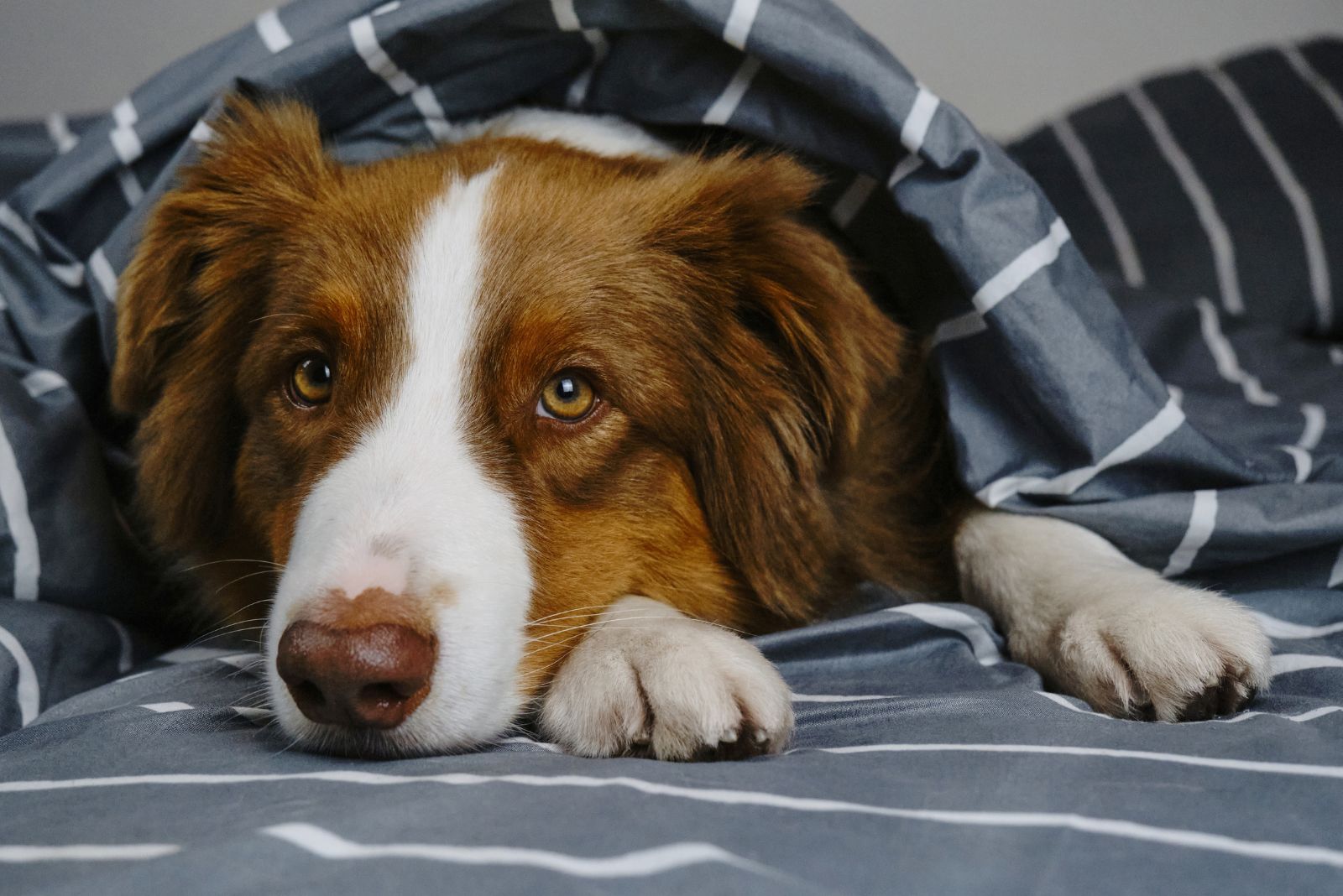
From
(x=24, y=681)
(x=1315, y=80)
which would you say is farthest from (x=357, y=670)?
(x=1315, y=80)

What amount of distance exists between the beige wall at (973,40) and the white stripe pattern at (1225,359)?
153cm

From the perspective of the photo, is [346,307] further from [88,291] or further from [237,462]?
[88,291]

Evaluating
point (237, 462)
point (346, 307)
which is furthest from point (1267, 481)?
point (237, 462)

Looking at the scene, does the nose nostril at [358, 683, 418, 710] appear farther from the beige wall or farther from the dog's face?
the beige wall

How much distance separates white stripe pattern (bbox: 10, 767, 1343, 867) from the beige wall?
3351 mm

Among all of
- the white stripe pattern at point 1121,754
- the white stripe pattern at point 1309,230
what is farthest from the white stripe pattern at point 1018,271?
the white stripe pattern at point 1309,230

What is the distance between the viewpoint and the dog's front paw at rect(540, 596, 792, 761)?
4.50 ft

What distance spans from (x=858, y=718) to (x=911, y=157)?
94 cm

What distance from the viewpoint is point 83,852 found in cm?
108

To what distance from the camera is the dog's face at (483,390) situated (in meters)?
1.47

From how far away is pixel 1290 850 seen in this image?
105cm

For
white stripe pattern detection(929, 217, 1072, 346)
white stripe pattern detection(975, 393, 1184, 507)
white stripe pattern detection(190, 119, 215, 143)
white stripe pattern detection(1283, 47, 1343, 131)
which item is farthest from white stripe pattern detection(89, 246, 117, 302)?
white stripe pattern detection(1283, 47, 1343, 131)

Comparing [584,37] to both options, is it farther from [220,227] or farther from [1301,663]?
[1301,663]

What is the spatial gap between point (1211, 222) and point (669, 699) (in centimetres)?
238
